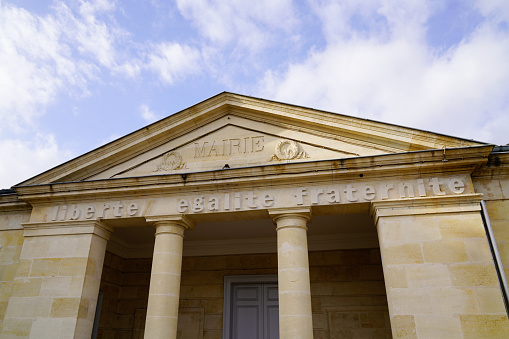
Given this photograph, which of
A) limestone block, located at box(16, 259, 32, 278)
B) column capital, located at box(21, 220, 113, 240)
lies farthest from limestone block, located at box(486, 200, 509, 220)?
limestone block, located at box(16, 259, 32, 278)

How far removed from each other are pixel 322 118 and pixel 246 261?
5.16 metres

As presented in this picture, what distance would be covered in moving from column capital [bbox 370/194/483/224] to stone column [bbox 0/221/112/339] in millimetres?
6691

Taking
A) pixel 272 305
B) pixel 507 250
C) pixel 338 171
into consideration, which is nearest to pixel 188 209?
pixel 338 171

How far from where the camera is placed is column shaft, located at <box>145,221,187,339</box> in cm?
800

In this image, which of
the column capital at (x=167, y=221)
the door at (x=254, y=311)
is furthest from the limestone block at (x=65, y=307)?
the door at (x=254, y=311)

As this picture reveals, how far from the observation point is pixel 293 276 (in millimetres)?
7777

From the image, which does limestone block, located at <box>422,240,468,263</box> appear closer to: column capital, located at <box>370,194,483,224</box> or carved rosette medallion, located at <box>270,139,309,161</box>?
column capital, located at <box>370,194,483,224</box>

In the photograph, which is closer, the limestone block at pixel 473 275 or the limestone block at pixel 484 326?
the limestone block at pixel 484 326

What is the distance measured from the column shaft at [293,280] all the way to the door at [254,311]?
3.63 m

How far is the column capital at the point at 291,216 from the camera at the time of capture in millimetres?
8289

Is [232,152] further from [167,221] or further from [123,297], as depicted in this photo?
[123,297]

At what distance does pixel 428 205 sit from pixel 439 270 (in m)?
1.31

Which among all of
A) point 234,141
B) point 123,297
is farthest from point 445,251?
point 123,297

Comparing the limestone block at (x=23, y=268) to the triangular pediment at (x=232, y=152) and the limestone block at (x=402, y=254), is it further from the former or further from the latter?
the limestone block at (x=402, y=254)
